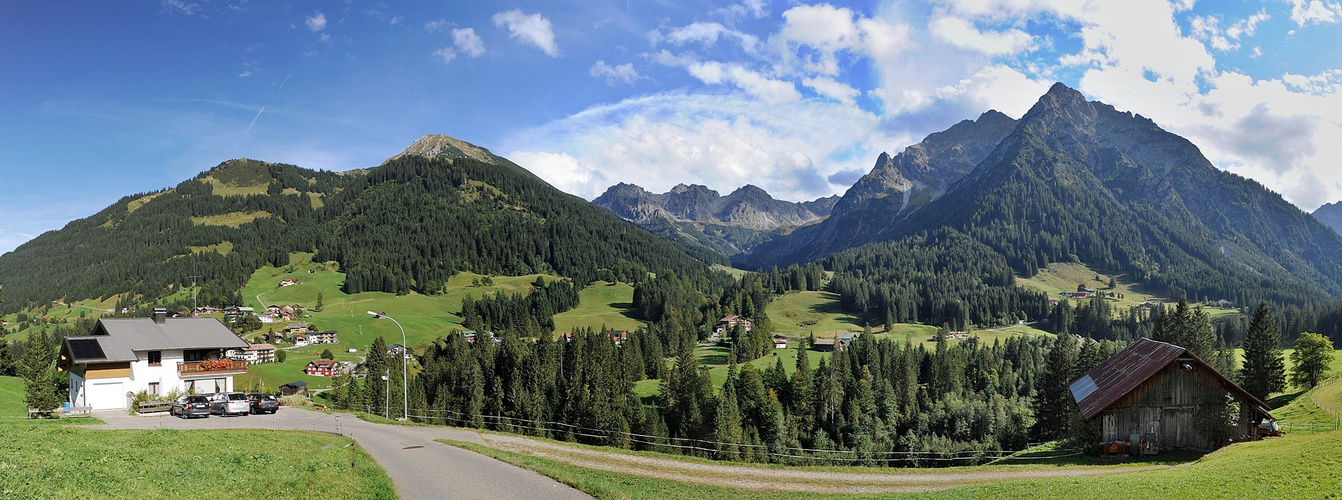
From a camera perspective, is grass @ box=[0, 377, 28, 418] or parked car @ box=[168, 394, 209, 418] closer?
parked car @ box=[168, 394, 209, 418]

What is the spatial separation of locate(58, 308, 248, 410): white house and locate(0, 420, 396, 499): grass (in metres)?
31.3

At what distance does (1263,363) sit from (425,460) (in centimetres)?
10397

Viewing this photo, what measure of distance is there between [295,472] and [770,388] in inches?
4703

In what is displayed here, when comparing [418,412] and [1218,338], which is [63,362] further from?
[1218,338]

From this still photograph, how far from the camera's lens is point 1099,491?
76.6 feet

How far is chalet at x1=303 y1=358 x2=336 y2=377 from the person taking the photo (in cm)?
14688

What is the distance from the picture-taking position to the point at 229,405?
4756 cm

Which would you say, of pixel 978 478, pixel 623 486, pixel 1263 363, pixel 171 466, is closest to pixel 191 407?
pixel 171 466

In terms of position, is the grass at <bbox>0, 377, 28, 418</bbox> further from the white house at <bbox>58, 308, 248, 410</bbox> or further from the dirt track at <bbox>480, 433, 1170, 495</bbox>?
the dirt track at <bbox>480, 433, 1170, 495</bbox>

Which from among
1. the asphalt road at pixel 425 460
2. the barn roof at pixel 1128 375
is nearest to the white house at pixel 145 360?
the asphalt road at pixel 425 460

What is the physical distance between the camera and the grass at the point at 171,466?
1719cm

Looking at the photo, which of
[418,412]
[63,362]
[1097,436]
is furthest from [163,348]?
[1097,436]

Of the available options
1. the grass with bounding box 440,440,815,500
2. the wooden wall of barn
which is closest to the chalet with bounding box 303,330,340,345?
the grass with bounding box 440,440,815,500

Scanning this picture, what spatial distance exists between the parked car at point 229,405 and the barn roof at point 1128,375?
62.9m
